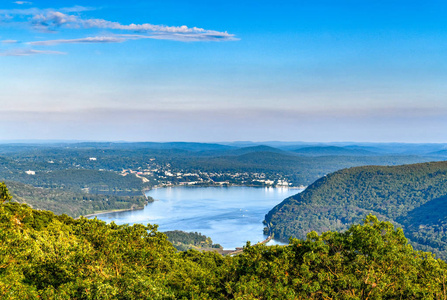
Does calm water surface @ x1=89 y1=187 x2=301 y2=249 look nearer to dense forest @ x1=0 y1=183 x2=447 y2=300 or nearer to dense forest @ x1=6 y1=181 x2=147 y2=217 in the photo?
dense forest @ x1=6 y1=181 x2=147 y2=217

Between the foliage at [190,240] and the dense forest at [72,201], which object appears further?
the dense forest at [72,201]

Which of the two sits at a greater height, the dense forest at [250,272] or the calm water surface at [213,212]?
the dense forest at [250,272]

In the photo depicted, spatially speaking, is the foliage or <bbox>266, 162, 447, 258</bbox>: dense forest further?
<bbox>266, 162, 447, 258</bbox>: dense forest

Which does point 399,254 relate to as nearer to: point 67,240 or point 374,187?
point 67,240

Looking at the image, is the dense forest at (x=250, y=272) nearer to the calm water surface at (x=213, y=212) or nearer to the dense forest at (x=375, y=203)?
the calm water surface at (x=213, y=212)

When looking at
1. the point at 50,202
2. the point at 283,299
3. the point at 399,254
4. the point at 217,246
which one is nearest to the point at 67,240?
the point at 283,299

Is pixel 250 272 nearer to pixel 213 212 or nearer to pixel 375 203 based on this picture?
pixel 213 212

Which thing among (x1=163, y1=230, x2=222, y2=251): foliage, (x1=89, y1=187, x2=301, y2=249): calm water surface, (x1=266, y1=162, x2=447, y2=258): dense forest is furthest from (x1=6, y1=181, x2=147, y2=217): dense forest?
(x1=266, y1=162, x2=447, y2=258): dense forest


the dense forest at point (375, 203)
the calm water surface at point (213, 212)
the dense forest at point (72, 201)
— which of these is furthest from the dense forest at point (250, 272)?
the dense forest at point (72, 201)
